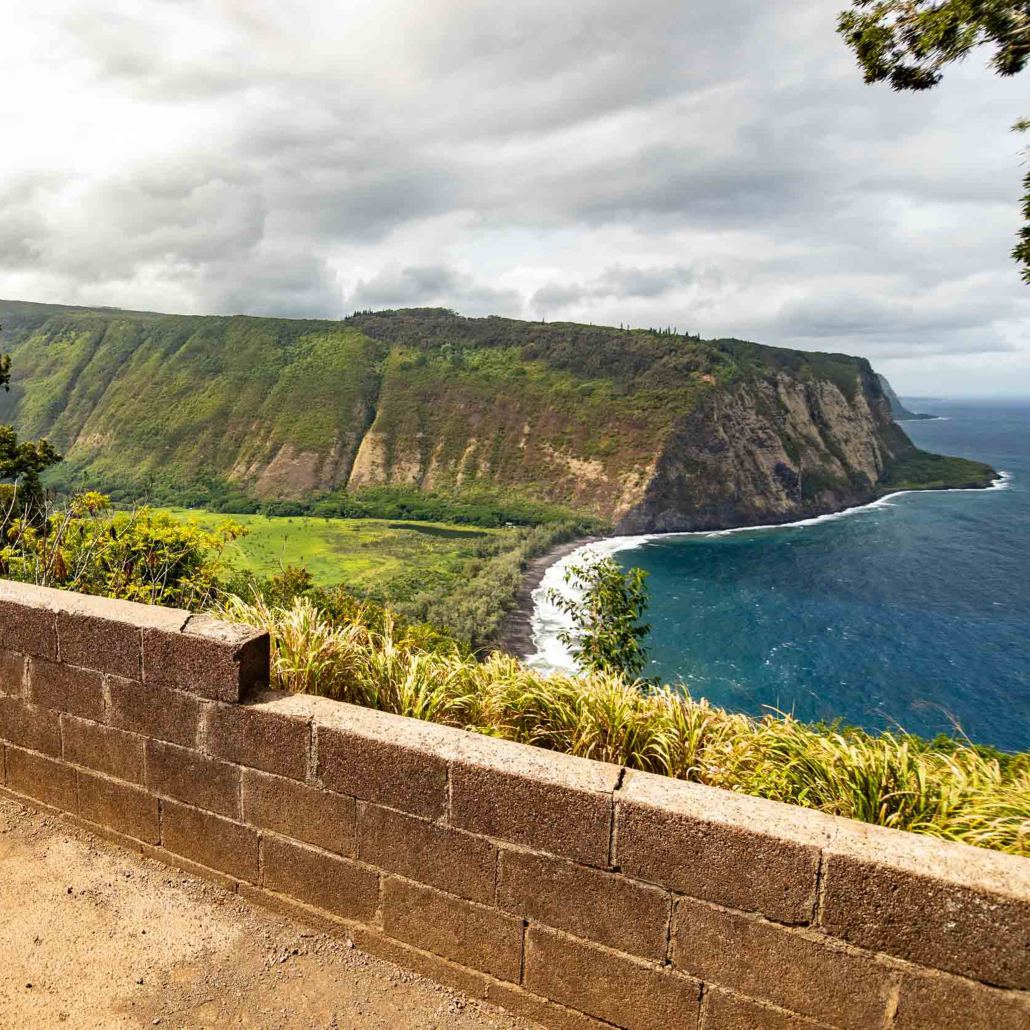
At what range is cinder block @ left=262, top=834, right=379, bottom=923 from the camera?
3.54m

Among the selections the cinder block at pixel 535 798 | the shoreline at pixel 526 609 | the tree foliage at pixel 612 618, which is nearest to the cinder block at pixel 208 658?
the cinder block at pixel 535 798

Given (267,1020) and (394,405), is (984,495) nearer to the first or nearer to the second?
(394,405)

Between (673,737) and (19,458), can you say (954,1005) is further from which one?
(19,458)

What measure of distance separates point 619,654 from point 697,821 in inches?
288

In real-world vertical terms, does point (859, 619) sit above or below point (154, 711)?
below

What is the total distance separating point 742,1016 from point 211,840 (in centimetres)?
293

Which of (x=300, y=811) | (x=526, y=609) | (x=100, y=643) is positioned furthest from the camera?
(x=526, y=609)

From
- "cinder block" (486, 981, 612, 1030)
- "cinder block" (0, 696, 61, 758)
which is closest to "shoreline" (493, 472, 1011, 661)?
"cinder block" (0, 696, 61, 758)

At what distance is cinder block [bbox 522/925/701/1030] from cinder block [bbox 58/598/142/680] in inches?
107

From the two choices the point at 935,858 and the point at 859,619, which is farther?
the point at 859,619

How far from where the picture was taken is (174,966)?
344 centimetres

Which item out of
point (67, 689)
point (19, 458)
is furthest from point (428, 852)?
point (19, 458)

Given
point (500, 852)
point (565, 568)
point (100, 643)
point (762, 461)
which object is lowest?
point (762, 461)

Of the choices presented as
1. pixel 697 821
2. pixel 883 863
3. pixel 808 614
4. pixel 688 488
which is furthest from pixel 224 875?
pixel 688 488
